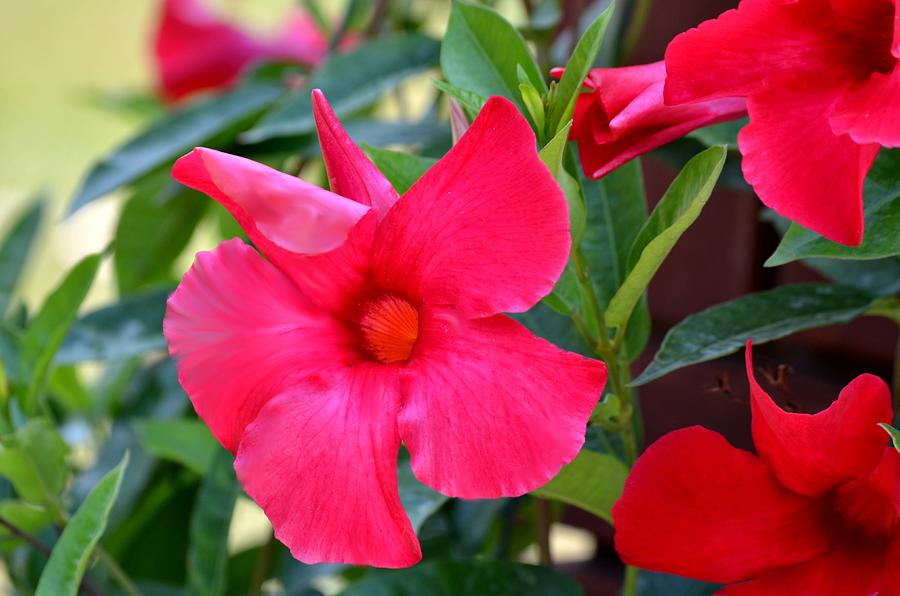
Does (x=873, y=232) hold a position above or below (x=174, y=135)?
above

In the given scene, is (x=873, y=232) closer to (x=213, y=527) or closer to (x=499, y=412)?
(x=499, y=412)

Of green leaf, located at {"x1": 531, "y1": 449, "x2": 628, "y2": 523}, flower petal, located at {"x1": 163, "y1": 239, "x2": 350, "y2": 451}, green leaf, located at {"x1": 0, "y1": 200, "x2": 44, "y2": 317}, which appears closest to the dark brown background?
green leaf, located at {"x1": 531, "y1": 449, "x2": 628, "y2": 523}

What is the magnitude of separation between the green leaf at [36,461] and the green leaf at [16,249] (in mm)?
337

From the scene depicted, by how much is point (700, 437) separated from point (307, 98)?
0.36 m

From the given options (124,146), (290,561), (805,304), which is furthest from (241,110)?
(805,304)

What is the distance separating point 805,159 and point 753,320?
0.49ft

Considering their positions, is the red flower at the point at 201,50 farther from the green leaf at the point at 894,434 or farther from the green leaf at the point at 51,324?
the green leaf at the point at 894,434

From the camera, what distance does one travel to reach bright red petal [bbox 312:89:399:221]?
0.37 metres

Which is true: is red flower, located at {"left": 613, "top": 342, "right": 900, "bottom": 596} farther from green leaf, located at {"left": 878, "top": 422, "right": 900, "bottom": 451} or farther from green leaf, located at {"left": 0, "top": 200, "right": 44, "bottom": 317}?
green leaf, located at {"left": 0, "top": 200, "right": 44, "bottom": 317}

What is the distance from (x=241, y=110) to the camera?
2.52 ft

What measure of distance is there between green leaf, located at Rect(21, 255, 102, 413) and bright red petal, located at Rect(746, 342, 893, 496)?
14.0 inches

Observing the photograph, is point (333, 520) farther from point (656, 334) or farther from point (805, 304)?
point (656, 334)

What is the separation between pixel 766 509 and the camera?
0.38 m

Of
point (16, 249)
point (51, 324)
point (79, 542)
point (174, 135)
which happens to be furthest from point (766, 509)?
point (16, 249)
